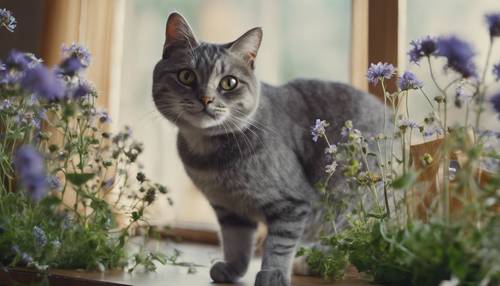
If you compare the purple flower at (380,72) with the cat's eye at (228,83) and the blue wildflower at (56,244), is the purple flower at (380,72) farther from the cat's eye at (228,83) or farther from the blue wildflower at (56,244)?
the blue wildflower at (56,244)

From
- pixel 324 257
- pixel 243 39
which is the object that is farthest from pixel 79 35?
pixel 324 257

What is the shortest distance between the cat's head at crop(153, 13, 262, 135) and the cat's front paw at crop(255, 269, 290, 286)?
392 millimetres

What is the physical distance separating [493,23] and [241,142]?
719mm

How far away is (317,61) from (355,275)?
2.88 ft

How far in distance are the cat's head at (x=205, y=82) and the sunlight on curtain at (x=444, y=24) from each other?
0.49m

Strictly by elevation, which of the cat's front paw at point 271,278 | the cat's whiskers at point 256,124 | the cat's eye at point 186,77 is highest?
the cat's eye at point 186,77

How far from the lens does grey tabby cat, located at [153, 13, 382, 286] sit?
1326 millimetres

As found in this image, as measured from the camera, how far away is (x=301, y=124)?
155 centimetres

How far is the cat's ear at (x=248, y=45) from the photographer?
4.70ft

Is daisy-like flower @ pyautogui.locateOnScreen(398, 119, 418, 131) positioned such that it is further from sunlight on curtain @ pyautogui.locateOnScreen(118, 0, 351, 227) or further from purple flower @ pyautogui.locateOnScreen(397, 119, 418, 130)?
sunlight on curtain @ pyautogui.locateOnScreen(118, 0, 351, 227)

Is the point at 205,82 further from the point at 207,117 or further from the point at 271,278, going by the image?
the point at 271,278

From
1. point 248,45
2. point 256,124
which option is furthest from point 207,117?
point 248,45

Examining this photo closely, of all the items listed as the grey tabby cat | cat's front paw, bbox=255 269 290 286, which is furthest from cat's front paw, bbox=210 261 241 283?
cat's front paw, bbox=255 269 290 286

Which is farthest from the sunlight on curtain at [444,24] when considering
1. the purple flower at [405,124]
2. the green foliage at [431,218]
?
the purple flower at [405,124]
